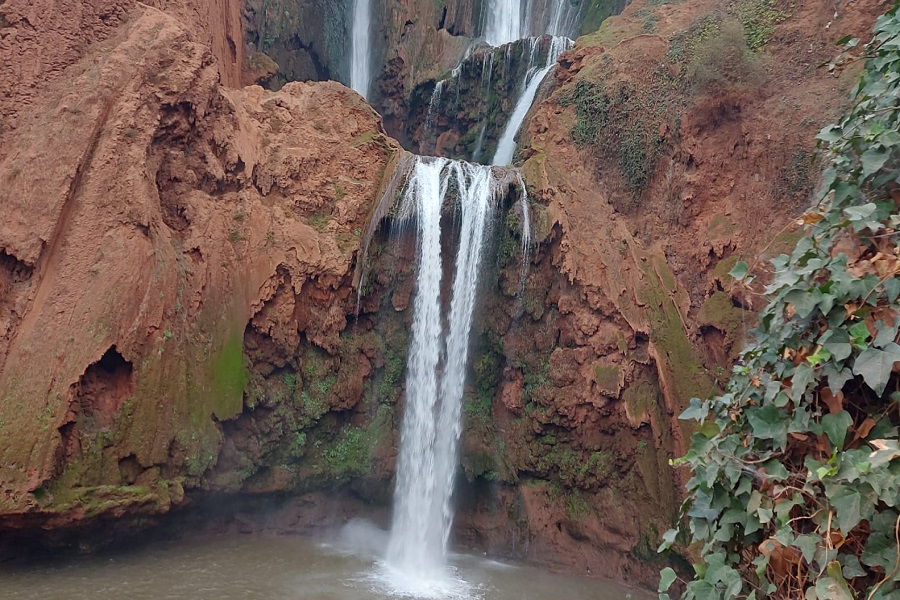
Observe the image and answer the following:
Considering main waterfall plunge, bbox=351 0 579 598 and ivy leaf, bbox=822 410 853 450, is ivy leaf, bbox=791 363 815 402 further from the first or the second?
main waterfall plunge, bbox=351 0 579 598

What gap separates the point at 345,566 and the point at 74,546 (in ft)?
13.5

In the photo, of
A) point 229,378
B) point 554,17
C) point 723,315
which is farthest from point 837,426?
point 554,17

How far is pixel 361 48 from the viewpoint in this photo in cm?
2506

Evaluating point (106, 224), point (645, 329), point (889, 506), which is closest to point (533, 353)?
point (645, 329)

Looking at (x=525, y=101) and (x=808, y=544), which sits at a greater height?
(x=525, y=101)

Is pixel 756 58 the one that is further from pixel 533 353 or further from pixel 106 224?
pixel 106 224

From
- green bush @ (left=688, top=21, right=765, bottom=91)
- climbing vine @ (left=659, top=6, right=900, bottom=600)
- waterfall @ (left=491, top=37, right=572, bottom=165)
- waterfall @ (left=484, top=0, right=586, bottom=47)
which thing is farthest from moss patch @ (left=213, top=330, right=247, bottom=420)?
waterfall @ (left=484, top=0, right=586, bottom=47)

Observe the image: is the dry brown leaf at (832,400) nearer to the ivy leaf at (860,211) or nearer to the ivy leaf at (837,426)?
the ivy leaf at (837,426)

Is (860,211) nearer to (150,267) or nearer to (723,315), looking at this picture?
(723,315)

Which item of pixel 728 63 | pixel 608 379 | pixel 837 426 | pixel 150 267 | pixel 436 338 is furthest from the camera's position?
pixel 436 338

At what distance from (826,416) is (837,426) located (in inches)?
2.7

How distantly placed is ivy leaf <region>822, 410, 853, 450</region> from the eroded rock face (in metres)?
9.47

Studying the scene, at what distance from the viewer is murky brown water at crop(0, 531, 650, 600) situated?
869 cm

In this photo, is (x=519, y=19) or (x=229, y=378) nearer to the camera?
(x=229, y=378)
